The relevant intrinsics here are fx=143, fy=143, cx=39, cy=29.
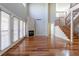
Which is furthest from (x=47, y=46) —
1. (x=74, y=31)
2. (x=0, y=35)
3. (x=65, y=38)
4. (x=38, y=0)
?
(x=38, y=0)

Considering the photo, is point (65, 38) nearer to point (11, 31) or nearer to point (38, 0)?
point (11, 31)

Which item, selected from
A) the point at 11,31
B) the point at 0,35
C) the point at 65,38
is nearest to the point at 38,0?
the point at 0,35

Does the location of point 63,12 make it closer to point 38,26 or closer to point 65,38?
point 38,26

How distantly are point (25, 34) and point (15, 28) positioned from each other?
0.47m

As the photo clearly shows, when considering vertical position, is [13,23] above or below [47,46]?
above

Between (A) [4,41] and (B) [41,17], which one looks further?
(A) [4,41]

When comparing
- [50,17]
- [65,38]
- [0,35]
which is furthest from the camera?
[65,38]

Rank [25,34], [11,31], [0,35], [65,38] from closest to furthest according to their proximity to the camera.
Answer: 1. [0,35]
2. [25,34]
3. [11,31]
4. [65,38]

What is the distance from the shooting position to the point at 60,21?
6.94ft

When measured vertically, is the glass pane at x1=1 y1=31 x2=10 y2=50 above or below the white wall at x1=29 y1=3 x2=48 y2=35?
below

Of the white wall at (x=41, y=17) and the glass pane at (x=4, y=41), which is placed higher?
the white wall at (x=41, y=17)

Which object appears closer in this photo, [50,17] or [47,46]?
[50,17]

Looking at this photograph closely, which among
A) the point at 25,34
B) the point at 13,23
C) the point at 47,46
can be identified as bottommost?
the point at 47,46

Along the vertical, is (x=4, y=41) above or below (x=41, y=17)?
below
